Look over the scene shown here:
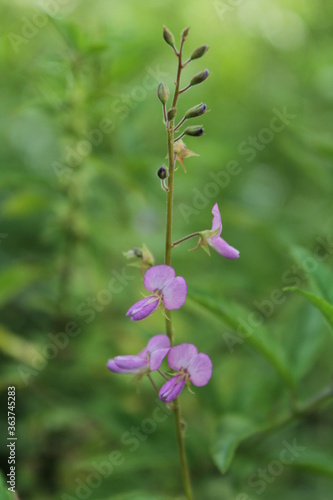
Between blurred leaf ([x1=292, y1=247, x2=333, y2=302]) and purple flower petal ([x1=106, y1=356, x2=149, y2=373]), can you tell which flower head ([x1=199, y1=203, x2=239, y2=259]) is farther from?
blurred leaf ([x1=292, y1=247, x2=333, y2=302])

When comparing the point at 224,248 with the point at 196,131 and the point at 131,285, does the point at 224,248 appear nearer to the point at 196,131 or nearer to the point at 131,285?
the point at 196,131

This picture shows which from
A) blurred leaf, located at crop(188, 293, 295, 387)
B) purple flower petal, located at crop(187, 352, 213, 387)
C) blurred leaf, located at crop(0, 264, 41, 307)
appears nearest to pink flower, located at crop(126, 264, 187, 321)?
purple flower petal, located at crop(187, 352, 213, 387)

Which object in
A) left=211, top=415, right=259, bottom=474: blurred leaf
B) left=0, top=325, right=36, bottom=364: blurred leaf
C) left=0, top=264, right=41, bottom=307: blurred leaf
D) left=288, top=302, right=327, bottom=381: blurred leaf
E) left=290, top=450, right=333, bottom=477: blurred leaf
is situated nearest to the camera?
left=211, top=415, right=259, bottom=474: blurred leaf

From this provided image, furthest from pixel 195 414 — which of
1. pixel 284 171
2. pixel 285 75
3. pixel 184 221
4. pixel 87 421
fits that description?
pixel 285 75

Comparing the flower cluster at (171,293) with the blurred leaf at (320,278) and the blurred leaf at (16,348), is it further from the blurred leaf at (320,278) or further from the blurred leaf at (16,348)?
the blurred leaf at (16,348)

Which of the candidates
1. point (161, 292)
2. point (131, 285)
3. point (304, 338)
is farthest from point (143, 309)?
point (131, 285)

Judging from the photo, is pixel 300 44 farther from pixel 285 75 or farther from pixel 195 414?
pixel 195 414
